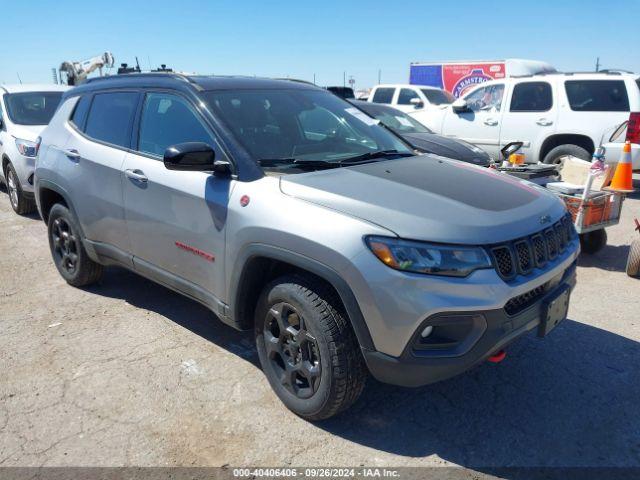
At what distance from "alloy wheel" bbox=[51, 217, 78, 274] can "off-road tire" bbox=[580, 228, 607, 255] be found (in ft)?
16.4

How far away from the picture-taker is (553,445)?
268 centimetres

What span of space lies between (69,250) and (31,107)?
177 inches

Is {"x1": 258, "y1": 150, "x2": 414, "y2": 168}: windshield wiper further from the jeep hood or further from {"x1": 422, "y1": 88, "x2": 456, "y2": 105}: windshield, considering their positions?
{"x1": 422, "y1": 88, "x2": 456, "y2": 105}: windshield

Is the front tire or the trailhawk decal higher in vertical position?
the trailhawk decal

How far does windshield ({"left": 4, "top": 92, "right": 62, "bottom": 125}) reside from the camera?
25.6 ft

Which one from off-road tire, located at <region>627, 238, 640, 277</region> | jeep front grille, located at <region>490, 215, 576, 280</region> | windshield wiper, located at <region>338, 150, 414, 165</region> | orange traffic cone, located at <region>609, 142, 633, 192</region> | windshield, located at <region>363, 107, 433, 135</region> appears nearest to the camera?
jeep front grille, located at <region>490, 215, 576, 280</region>

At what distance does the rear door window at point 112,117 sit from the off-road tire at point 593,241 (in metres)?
4.60

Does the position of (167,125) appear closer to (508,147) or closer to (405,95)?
(508,147)

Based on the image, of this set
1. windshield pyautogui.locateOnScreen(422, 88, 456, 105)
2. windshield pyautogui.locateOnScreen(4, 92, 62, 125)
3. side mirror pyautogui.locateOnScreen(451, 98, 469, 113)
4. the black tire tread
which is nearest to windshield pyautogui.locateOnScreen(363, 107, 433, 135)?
side mirror pyautogui.locateOnScreen(451, 98, 469, 113)

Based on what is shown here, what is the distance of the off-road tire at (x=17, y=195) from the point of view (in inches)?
291

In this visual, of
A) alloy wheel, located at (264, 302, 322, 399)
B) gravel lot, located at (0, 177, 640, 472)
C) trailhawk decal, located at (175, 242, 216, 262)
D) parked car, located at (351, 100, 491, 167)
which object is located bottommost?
gravel lot, located at (0, 177, 640, 472)

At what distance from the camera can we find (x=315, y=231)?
2537mm

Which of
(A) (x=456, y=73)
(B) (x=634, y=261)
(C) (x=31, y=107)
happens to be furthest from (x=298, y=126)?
(A) (x=456, y=73)

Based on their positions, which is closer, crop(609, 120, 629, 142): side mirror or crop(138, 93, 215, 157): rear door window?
crop(138, 93, 215, 157): rear door window
